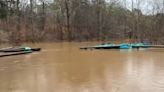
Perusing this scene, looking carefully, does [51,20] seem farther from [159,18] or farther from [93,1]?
[159,18]

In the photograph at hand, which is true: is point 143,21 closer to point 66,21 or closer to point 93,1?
point 93,1

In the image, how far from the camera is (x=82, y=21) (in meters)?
41.6

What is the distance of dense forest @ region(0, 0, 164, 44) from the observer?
3825 cm

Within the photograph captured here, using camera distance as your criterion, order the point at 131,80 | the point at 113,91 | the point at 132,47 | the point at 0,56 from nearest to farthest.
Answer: the point at 113,91 → the point at 131,80 → the point at 0,56 → the point at 132,47

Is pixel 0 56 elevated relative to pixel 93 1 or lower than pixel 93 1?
lower

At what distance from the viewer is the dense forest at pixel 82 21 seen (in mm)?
38250

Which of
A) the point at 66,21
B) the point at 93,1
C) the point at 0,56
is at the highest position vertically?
the point at 93,1

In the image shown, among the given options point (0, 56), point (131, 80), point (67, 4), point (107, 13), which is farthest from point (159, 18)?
point (131, 80)

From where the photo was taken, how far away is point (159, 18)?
4028 cm

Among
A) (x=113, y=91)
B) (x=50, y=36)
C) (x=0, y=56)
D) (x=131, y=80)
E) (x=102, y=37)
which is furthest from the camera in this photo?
(x=102, y=37)

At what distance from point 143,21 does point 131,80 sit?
110ft

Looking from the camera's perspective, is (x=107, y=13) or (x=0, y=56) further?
(x=107, y=13)

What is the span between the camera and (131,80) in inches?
384

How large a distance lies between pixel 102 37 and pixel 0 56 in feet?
77.8
